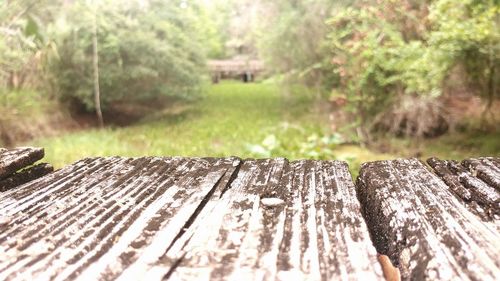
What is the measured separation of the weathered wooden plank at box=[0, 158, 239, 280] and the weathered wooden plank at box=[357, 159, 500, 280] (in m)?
0.50

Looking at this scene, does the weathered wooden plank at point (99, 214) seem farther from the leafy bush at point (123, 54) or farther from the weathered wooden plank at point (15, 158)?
the leafy bush at point (123, 54)

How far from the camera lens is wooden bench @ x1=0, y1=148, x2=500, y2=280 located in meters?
0.96

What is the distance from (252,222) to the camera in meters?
1.18

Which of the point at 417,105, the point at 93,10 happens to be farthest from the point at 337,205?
the point at 93,10

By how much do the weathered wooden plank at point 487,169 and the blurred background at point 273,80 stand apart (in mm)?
5244

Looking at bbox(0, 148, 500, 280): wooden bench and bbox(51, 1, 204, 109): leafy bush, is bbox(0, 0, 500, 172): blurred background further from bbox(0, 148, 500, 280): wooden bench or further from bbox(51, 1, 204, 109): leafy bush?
bbox(0, 148, 500, 280): wooden bench

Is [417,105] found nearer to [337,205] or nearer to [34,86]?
[337,205]

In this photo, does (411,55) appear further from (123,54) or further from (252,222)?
(123,54)

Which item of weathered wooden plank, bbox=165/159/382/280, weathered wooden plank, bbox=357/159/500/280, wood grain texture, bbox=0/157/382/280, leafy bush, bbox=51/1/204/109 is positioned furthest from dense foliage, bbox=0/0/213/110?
weathered wooden plank, bbox=357/159/500/280

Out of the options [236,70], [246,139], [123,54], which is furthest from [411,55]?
A: [236,70]

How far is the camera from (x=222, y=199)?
1378 millimetres

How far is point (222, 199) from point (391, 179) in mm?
547

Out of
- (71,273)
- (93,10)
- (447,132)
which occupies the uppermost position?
(93,10)

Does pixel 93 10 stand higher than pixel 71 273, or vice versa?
pixel 93 10
